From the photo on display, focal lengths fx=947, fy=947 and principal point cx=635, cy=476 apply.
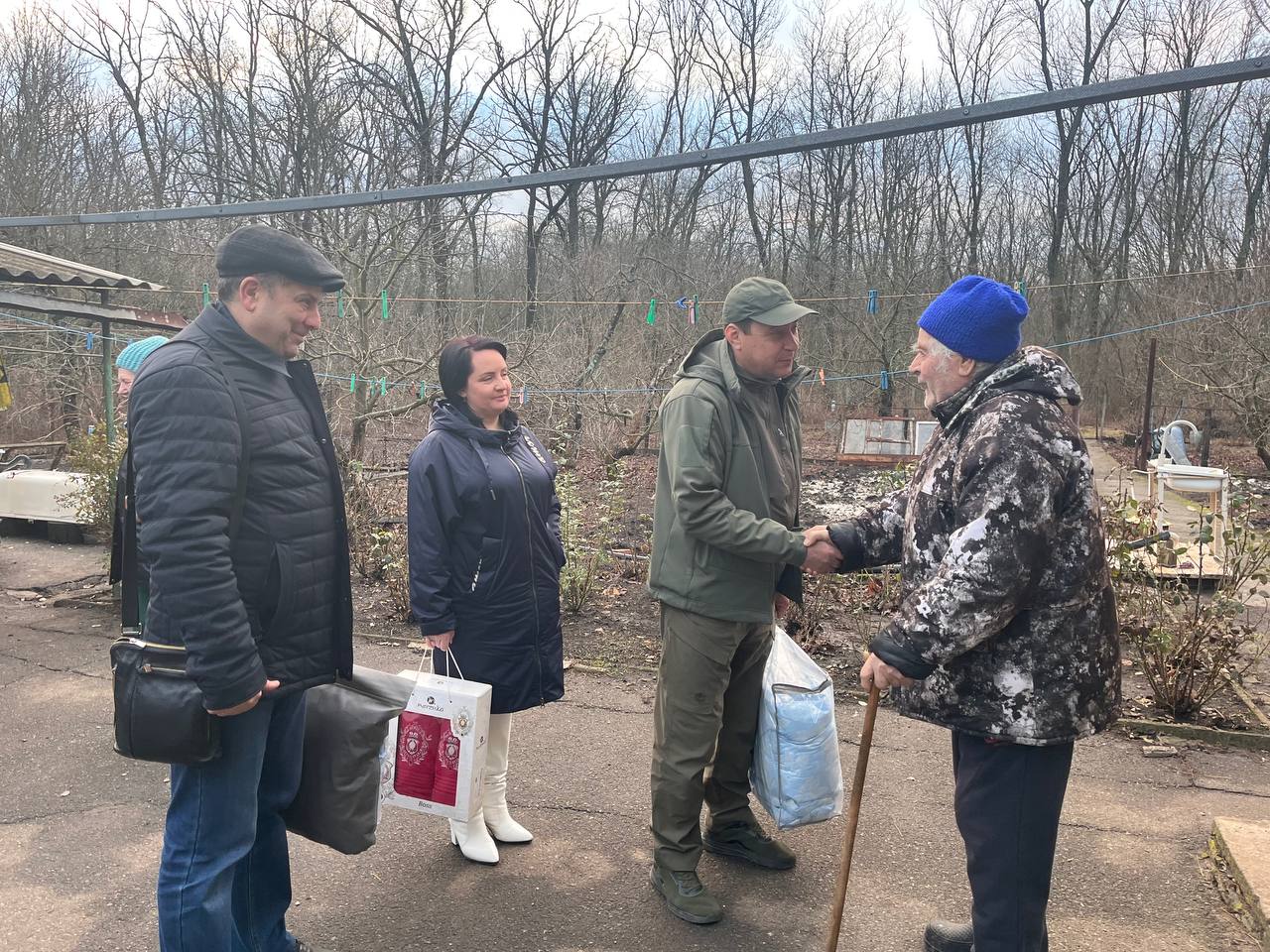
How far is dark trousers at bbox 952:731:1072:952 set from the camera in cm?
222

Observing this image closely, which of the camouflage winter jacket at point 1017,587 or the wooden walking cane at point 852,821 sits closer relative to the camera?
the camouflage winter jacket at point 1017,587

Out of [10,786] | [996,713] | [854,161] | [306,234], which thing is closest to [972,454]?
[996,713]

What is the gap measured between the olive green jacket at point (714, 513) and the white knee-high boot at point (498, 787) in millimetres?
788

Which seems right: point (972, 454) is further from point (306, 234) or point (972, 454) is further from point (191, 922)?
point (306, 234)

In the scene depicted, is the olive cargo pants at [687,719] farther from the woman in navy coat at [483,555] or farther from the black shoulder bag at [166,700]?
the black shoulder bag at [166,700]

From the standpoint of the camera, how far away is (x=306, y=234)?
14.3 meters

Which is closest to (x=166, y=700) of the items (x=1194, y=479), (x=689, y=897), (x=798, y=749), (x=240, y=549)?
(x=240, y=549)

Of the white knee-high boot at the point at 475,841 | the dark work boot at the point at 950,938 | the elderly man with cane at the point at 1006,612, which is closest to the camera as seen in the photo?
the elderly man with cane at the point at 1006,612

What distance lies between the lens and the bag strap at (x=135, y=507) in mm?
2152

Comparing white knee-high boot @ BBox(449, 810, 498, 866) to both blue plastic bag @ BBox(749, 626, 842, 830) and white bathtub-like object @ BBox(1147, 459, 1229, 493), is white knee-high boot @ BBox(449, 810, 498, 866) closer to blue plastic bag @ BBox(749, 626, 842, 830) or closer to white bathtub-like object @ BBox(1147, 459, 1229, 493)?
blue plastic bag @ BBox(749, 626, 842, 830)

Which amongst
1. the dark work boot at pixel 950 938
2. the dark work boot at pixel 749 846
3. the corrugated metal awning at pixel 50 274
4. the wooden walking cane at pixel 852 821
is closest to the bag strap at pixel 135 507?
the wooden walking cane at pixel 852 821

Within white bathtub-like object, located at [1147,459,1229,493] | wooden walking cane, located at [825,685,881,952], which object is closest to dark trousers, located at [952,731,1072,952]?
wooden walking cane, located at [825,685,881,952]

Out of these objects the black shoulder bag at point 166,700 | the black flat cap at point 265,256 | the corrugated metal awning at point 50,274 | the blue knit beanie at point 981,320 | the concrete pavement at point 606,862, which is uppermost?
the corrugated metal awning at point 50,274

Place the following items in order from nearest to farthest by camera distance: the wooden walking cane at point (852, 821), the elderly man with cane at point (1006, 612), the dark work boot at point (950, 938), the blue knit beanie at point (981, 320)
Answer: the elderly man with cane at point (1006, 612)
the blue knit beanie at point (981, 320)
the wooden walking cane at point (852, 821)
the dark work boot at point (950, 938)
